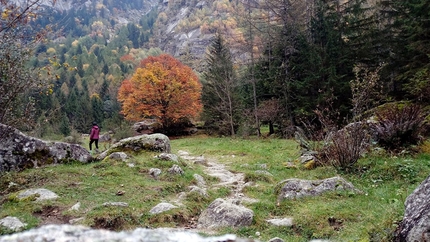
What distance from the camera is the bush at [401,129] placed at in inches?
400

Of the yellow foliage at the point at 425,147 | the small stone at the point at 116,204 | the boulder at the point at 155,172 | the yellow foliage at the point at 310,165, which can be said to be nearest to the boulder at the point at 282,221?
the small stone at the point at 116,204

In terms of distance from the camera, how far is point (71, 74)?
97.9 meters

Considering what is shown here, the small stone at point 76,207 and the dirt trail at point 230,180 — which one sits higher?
the small stone at point 76,207

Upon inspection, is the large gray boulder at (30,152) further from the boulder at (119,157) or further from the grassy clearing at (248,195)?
the boulder at (119,157)

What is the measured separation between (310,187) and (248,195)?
5.98ft

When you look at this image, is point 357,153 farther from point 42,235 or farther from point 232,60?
point 232,60

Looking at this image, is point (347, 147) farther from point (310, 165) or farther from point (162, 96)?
point (162, 96)

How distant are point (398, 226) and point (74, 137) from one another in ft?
97.6

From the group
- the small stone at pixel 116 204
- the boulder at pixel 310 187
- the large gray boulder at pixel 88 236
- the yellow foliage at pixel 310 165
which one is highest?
the large gray boulder at pixel 88 236

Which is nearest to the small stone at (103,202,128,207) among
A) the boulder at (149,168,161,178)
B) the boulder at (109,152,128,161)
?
the boulder at (149,168,161,178)

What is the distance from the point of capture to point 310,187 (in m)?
7.50

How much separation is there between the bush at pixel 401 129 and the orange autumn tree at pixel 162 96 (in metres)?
24.8

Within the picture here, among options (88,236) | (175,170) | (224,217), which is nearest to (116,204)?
(224,217)

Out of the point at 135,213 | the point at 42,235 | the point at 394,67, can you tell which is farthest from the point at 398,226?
the point at 394,67
